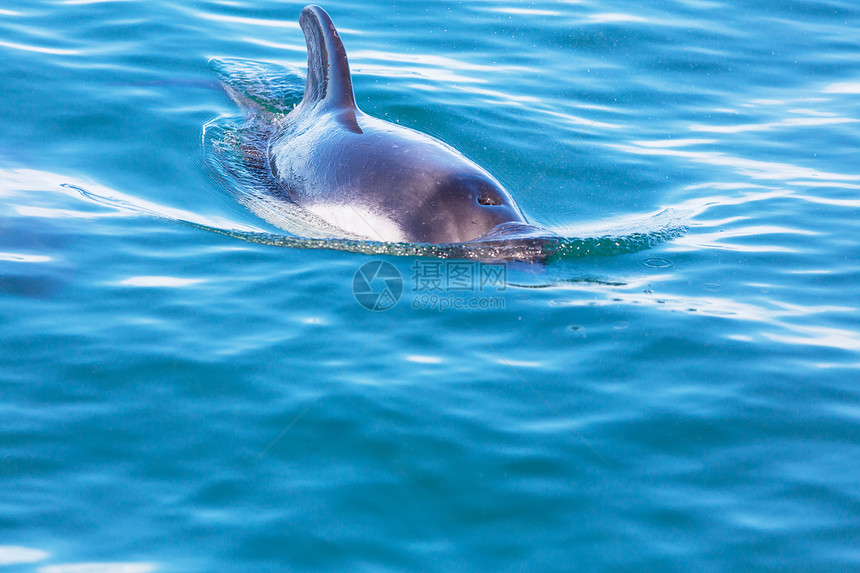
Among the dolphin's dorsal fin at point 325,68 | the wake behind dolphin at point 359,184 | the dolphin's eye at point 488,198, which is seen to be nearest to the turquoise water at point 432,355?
the wake behind dolphin at point 359,184

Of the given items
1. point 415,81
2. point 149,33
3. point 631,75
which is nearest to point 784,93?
point 631,75

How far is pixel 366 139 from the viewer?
8.59 metres

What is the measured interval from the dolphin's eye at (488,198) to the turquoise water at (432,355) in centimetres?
72

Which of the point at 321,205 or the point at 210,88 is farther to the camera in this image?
the point at 210,88

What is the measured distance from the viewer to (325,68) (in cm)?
983

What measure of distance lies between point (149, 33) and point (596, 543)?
38.6 feet

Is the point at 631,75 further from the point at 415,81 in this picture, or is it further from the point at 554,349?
the point at 554,349

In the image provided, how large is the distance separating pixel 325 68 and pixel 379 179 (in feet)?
8.07

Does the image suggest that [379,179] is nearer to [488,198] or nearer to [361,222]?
[361,222]

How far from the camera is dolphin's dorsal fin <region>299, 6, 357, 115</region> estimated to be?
9570 millimetres

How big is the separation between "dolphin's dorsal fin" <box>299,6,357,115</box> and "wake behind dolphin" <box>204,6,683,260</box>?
1 centimetres

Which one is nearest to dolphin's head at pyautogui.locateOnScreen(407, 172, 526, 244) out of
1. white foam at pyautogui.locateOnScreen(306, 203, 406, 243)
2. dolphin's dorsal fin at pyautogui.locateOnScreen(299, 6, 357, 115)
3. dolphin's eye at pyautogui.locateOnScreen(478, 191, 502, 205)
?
dolphin's eye at pyautogui.locateOnScreen(478, 191, 502, 205)

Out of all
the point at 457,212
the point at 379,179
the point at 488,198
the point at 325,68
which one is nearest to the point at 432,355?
the point at 457,212

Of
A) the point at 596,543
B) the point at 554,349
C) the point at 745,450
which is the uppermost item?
the point at 554,349
